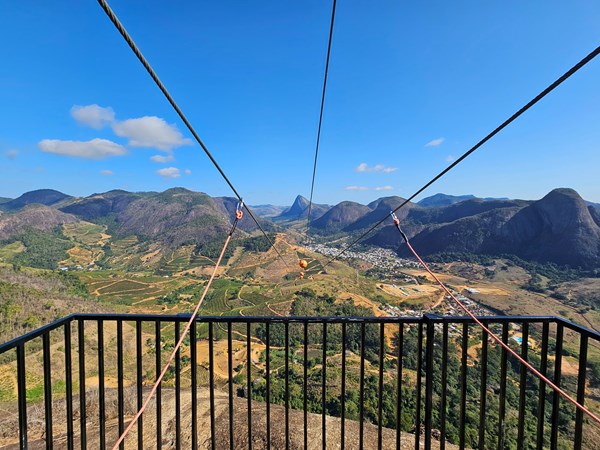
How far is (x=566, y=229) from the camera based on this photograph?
6041cm

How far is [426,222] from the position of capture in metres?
102

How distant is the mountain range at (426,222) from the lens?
6006cm

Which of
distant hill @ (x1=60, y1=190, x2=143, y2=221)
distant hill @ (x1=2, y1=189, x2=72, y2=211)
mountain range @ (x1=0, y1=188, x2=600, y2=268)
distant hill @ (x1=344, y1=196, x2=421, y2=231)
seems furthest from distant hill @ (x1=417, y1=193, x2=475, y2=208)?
distant hill @ (x1=2, y1=189, x2=72, y2=211)

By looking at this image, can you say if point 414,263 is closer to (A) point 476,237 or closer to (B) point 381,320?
(A) point 476,237

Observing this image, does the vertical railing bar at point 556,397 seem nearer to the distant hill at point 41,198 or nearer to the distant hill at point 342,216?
the distant hill at point 342,216

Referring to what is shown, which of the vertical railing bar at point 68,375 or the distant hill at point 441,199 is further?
the distant hill at point 441,199

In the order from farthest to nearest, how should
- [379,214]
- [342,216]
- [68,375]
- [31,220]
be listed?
[342,216]
[379,214]
[31,220]
[68,375]

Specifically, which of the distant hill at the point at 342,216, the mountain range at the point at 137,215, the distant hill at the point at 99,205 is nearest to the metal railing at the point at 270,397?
the mountain range at the point at 137,215

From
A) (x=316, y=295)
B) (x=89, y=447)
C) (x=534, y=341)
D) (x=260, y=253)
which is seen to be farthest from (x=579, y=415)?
(x=260, y=253)

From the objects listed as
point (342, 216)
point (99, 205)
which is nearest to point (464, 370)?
point (342, 216)

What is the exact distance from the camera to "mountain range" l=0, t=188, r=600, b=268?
6006cm

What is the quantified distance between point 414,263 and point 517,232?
25140 millimetres

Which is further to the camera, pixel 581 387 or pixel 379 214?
pixel 379 214

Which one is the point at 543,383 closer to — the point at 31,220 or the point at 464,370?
the point at 464,370
